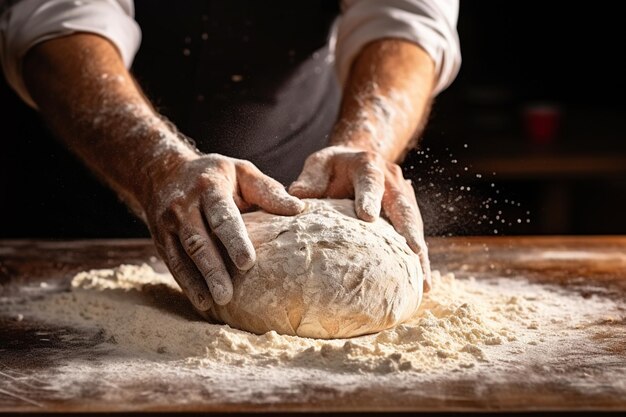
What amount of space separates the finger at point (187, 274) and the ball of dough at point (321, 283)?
3cm

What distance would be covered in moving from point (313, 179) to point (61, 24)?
2.08 ft

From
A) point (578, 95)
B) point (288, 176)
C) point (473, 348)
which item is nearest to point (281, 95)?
point (288, 176)

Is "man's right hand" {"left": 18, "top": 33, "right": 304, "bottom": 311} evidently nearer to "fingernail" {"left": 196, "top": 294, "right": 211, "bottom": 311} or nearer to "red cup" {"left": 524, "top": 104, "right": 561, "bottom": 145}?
"fingernail" {"left": 196, "top": 294, "right": 211, "bottom": 311}

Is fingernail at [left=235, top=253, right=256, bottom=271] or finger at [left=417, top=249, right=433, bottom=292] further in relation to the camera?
Result: finger at [left=417, top=249, right=433, bottom=292]

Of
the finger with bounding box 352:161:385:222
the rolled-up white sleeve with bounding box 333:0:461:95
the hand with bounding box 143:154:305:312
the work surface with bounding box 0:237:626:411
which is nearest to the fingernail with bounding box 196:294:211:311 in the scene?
the hand with bounding box 143:154:305:312

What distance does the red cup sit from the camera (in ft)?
11.4

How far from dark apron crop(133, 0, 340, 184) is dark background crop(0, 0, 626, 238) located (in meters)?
0.06

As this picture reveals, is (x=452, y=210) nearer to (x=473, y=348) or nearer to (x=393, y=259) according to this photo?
(x=393, y=259)

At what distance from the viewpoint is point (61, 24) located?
1688mm

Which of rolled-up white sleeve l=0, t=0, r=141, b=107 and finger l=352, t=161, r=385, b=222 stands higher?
finger l=352, t=161, r=385, b=222

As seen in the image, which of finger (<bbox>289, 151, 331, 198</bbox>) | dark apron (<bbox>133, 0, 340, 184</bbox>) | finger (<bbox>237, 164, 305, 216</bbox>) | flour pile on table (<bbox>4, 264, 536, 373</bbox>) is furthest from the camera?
dark apron (<bbox>133, 0, 340, 184</bbox>)

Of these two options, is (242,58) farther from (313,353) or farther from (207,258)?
(313,353)

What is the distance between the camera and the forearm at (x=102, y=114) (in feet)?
4.60

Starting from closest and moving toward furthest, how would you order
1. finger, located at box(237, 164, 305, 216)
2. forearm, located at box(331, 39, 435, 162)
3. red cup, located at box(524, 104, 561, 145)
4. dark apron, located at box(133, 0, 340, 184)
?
finger, located at box(237, 164, 305, 216) → forearm, located at box(331, 39, 435, 162) → dark apron, located at box(133, 0, 340, 184) → red cup, located at box(524, 104, 561, 145)
